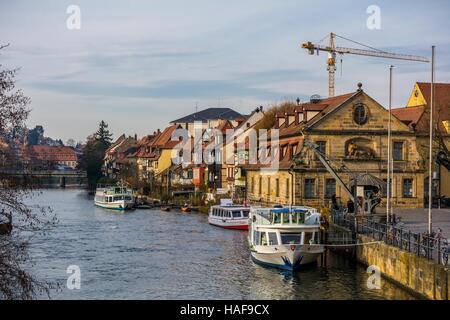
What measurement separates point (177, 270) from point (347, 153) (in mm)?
26259

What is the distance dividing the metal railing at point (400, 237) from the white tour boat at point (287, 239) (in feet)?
9.68

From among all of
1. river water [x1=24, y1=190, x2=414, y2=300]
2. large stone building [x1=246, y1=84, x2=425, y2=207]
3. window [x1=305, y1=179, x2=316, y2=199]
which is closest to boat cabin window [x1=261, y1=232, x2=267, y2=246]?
river water [x1=24, y1=190, x2=414, y2=300]

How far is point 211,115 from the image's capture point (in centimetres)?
15412

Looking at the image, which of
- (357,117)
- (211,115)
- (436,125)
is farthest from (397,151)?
(211,115)

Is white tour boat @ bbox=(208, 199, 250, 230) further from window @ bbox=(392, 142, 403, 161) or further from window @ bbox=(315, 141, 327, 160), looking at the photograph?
window @ bbox=(392, 142, 403, 161)

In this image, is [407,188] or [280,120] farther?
[280,120]

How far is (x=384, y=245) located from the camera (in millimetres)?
33281

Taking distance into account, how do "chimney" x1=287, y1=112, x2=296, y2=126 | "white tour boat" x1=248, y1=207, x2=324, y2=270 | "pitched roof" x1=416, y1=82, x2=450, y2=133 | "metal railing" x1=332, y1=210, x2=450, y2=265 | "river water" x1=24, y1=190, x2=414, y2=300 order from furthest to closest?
"chimney" x1=287, y1=112, x2=296, y2=126
"pitched roof" x1=416, y1=82, x2=450, y2=133
"white tour boat" x1=248, y1=207, x2=324, y2=270
"river water" x1=24, y1=190, x2=414, y2=300
"metal railing" x1=332, y1=210, x2=450, y2=265

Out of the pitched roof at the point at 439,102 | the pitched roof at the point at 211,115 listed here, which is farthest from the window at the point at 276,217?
the pitched roof at the point at 211,115

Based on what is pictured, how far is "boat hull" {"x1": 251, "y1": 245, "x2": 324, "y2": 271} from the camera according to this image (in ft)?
118

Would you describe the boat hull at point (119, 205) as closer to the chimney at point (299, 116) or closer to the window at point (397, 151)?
the chimney at point (299, 116)

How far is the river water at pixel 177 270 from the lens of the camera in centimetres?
3058

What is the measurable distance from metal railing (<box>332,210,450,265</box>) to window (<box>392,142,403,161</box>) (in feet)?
51.1

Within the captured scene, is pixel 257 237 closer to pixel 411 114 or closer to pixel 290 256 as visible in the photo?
pixel 290 256
